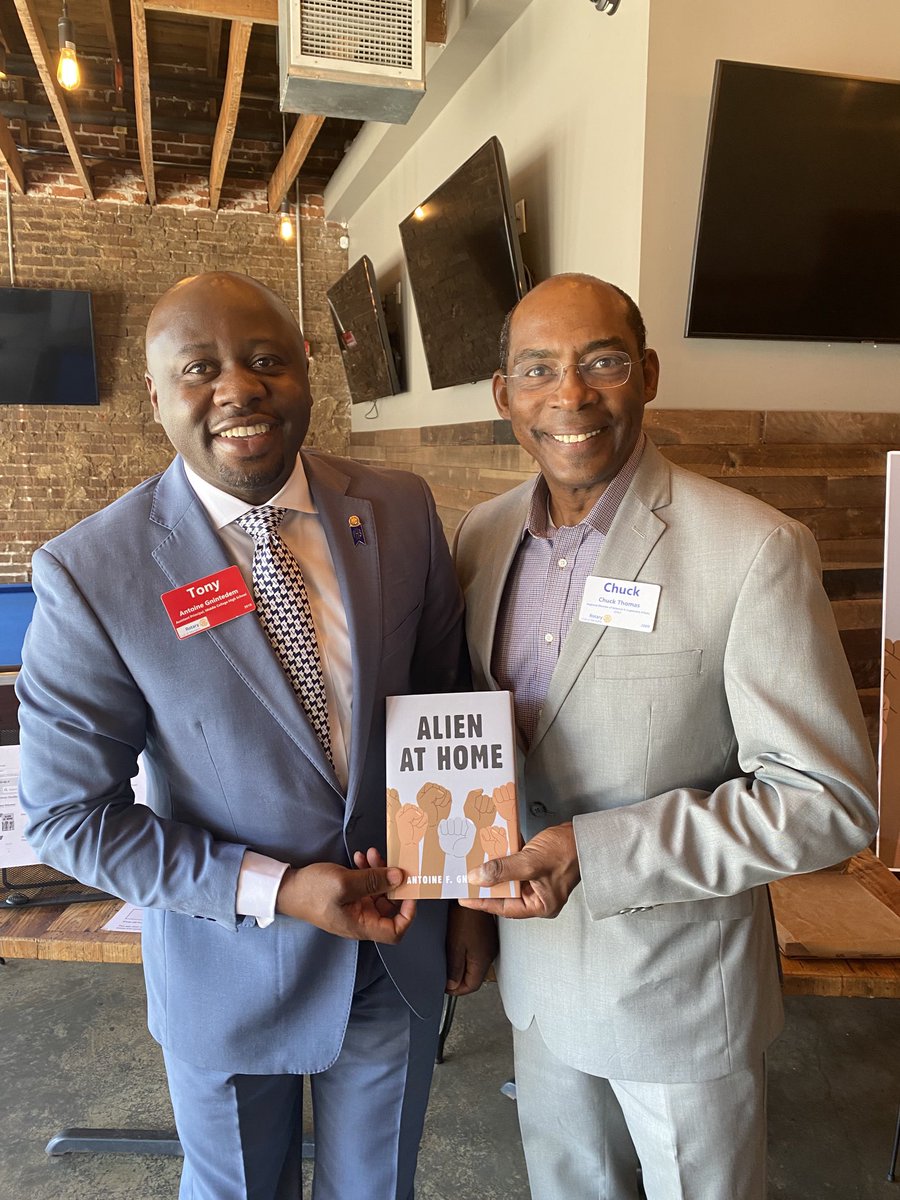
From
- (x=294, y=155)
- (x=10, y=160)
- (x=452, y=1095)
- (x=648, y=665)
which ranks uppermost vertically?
(x=10, y=160)

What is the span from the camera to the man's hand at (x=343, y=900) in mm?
1179

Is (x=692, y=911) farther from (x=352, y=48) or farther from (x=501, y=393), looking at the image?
(x=352, y=48)

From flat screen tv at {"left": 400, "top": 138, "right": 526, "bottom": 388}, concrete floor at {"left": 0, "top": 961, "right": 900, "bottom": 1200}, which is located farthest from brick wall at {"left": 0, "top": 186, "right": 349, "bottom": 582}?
concrete floor at {"left": 0, "top": 961, "right": 900, "bottom": 1200}

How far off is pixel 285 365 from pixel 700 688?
0.80 metres

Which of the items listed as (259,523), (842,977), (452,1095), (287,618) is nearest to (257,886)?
(287,618)

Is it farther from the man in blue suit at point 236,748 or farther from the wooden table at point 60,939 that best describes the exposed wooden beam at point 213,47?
the wooden table at point 60,939

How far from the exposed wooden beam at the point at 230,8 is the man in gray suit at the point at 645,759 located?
112 inches

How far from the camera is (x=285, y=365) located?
1.25 m

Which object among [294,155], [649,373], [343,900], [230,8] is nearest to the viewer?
[343,900]

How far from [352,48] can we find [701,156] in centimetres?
138

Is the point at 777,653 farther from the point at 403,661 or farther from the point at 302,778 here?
the point at 302,778

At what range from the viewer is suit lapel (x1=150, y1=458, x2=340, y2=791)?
1.20m

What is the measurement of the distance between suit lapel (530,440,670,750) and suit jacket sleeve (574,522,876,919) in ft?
0.56

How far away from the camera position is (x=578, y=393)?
131 centimetres
